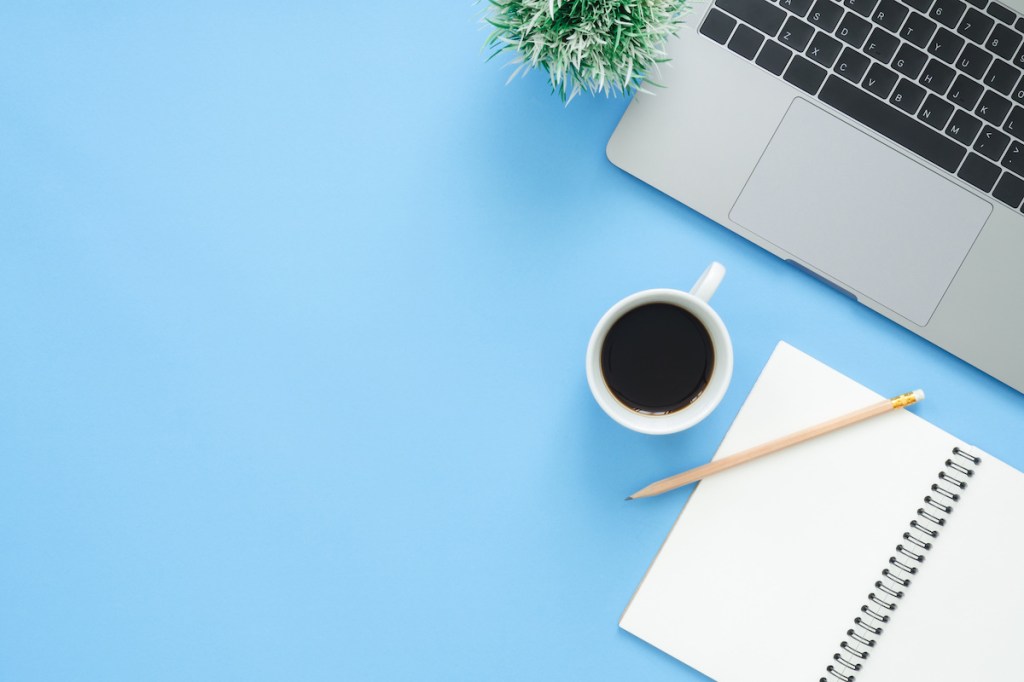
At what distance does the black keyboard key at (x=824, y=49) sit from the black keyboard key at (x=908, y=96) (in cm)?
6

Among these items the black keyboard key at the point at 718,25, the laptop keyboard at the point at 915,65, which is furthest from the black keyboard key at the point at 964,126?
the black keyboard key at the point at 718,25

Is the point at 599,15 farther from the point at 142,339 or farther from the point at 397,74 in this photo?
the point at 142,339

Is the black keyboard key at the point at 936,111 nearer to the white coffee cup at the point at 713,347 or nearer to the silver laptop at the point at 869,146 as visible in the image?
the silver laptop at the point at 869,146

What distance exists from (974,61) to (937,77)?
4 cm

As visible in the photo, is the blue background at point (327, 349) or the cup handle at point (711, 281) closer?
the cup handle at point (711, 281)

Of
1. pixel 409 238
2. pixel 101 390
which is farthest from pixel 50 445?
pixel 409 238

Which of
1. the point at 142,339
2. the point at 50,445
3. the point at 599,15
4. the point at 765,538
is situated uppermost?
the point at 599,15

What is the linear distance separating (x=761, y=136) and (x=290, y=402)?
52 centimetres

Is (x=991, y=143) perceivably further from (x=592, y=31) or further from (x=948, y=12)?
(x=592, y=31)

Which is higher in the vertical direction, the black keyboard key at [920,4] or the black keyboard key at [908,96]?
the black keyboard key at [920,4]

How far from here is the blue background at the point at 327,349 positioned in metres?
0.76

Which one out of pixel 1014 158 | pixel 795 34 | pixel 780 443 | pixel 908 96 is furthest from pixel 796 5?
pixel 780 443

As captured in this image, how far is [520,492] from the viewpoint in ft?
2.50

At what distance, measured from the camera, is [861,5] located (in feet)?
2.27
